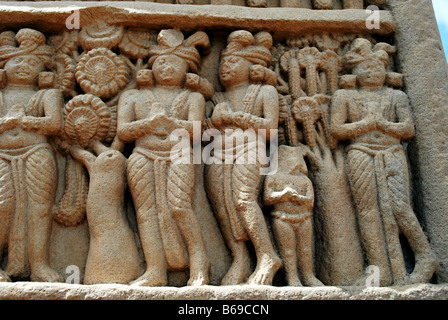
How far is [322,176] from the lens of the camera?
13.6 ft

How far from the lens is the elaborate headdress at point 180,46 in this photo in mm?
4426

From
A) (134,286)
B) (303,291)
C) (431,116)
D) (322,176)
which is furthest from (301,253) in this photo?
(431,116)

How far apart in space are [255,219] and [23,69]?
239 centimetres

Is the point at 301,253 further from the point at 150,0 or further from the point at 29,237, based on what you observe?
the point at 150,0

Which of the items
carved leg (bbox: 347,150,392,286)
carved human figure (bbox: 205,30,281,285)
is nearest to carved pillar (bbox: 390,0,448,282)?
carved leg (bbox: 347,150,392,286)

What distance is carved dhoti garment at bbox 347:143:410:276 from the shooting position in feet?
12.8

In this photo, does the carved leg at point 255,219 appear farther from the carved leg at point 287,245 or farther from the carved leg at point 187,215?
the carved leg at point 187,215

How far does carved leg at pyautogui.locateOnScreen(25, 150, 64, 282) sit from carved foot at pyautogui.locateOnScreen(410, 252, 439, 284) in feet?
8.83

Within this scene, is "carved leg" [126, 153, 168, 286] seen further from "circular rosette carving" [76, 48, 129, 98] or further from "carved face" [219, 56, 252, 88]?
"carved face" [219, 56, 252, 88]

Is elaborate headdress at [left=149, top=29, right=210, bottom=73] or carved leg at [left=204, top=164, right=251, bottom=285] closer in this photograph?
carved leg at [left=204, top=164, right=251, bottom=285]

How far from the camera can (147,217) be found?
383 centimetres

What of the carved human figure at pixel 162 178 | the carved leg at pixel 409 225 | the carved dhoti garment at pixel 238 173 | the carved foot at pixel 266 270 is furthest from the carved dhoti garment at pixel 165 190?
the carved leg at pixel 409 225

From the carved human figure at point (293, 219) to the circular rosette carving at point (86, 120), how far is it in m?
1.45

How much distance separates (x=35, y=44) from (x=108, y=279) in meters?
2.22
